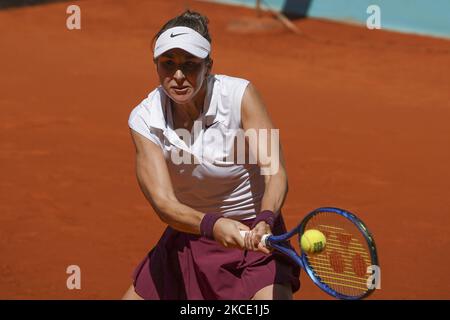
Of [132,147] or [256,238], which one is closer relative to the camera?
[256,238]

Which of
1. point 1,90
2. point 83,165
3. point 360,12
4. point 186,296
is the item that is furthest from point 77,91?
point 186,296

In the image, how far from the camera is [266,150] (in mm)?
3820

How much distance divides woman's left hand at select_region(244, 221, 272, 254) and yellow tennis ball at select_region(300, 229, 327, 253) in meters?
0.14

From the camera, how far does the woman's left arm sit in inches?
149

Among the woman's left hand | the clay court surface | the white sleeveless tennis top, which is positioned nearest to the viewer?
the woman's left hand

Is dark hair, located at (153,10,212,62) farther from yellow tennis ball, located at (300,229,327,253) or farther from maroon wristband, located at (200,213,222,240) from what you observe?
yellow tennis ball, located at (300,229,327,253)

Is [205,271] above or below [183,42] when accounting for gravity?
below

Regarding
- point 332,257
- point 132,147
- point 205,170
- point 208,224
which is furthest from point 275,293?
point 132,147

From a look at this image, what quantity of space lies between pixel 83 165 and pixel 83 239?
1476mm

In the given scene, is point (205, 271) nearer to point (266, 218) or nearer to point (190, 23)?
point (266, 218)

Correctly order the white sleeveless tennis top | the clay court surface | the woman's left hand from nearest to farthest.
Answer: the woman's left hand, the white sleeveless tennis top, the clay court surface

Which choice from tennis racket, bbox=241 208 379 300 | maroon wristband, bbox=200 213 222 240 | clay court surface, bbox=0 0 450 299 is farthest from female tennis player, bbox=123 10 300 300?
clay court surface, bbox=0 0 450 299

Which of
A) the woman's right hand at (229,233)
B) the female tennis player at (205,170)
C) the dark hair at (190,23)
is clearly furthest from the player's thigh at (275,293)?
the dark hair at (190,23)

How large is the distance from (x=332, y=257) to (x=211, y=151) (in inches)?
25.2
